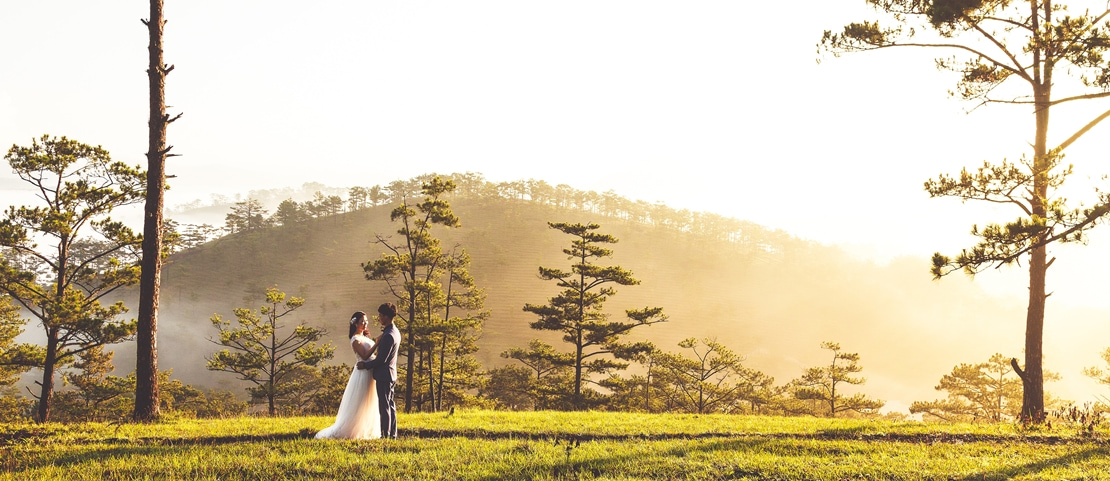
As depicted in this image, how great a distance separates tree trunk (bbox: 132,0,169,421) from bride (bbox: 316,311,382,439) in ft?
19.6

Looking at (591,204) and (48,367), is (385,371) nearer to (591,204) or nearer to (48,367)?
(48,367)

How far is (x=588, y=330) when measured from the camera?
31.5 meters

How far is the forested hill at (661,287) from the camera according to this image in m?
113

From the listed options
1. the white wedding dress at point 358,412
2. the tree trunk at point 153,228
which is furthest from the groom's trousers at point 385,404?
the tree trunk at point 153,228

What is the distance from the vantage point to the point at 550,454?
22.5ft

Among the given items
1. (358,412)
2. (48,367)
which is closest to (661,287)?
(48,367)

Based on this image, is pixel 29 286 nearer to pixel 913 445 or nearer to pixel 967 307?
pixel 913 445

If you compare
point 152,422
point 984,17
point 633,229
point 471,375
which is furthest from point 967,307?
point 152,422

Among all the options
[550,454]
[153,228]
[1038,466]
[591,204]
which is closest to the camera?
[1038,466]

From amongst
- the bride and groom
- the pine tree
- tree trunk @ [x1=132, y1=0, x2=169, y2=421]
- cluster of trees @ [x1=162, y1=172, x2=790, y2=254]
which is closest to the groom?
the bride and groom

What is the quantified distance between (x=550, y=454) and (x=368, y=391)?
3156 millimetres

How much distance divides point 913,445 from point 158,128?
49.5ft

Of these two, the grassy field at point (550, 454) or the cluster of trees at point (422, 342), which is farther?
the cluster of trees at point (422, 342)

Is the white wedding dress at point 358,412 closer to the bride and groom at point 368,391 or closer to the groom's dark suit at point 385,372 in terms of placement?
the bride and groom at point 368,391
